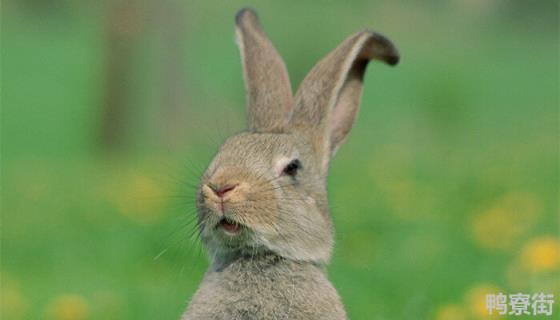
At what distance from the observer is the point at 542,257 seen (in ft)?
22.1

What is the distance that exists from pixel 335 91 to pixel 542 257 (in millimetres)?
1616

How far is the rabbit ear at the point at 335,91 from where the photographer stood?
5.98m

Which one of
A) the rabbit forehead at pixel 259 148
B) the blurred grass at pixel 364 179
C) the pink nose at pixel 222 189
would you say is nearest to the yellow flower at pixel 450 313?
the blurred grass at pixel 364 179

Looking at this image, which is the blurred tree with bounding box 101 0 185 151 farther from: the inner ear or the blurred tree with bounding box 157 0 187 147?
the inner ear

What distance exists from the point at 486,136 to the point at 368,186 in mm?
6127

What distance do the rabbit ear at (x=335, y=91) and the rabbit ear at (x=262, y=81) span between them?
114 millimetres

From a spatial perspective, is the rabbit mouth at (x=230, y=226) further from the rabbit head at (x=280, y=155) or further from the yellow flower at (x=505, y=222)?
the yellow flower at (x=505, y=222)

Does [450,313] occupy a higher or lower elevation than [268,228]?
lower

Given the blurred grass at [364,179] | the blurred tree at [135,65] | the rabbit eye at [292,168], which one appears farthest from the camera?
the blurred tree at [135,65]

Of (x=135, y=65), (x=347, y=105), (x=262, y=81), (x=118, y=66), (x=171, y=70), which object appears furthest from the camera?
(x=171, y=70)

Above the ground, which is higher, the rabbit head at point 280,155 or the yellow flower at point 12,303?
the rabbit head at point 280,155

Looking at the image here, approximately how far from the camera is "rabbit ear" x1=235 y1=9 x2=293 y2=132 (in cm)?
614

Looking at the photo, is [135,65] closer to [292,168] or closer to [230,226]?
[292,168]

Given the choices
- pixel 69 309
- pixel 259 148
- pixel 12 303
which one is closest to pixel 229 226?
pixel 259 148
